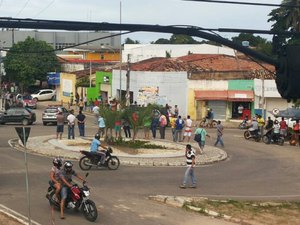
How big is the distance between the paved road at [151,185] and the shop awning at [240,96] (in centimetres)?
1786

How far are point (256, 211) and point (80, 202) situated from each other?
4533 millimetres

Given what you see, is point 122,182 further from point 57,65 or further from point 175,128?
point 57,65

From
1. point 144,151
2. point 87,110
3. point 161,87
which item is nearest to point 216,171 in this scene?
point 144,151

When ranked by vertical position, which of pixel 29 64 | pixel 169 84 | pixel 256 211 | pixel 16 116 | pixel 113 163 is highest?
pixel 29 64

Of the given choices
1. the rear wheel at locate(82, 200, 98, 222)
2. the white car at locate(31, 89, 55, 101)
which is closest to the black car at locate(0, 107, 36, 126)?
the rear wheel at locate(82, 200, 98, 222)

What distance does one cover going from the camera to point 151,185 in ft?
60.8

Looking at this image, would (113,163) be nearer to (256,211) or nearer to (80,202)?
(80,202)

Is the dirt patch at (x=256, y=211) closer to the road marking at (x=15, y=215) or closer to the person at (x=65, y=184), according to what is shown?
the person at (x=65, y=184)

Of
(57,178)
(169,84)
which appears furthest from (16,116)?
(57,178)

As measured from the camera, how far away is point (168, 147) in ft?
89.6

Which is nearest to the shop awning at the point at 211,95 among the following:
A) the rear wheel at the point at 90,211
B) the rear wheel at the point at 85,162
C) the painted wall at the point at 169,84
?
the painted wall at the point at 169,84

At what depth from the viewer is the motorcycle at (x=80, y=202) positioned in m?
13.7

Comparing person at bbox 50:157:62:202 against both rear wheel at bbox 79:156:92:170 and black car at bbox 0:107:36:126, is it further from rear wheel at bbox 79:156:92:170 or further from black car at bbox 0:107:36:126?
black car at bbox 0:107:36:126

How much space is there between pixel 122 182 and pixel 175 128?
1210 centimetres
